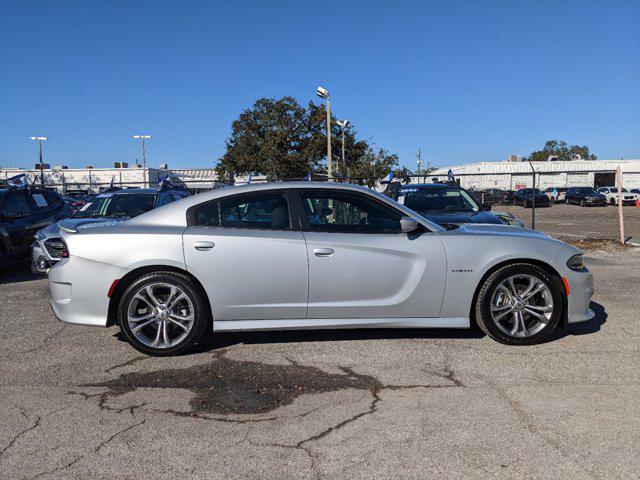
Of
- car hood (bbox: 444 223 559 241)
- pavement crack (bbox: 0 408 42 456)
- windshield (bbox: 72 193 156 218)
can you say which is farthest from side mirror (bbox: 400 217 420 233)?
windshield (bbox: 72 193 156 218)

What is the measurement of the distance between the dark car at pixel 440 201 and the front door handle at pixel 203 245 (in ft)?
16.3

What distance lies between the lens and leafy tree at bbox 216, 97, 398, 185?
38.8m

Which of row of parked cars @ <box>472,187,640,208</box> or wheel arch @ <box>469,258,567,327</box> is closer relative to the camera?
wheel arch @ <box>469,258,567,327</box>

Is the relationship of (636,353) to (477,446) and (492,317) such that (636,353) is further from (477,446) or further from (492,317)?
(477,446)

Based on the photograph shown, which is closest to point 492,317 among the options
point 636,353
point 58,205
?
point 636,353

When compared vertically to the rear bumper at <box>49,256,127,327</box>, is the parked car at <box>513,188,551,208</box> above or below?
above

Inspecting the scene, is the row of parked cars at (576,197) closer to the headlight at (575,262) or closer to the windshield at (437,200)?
the windshield at (437,200)

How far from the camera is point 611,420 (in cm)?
344

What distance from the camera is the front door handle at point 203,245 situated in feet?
15.4

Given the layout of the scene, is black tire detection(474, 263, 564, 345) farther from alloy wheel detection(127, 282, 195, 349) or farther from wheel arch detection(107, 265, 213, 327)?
alloy wheel detection(127, 282, 195, 349)

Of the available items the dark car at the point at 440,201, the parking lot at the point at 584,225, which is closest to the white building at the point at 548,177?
the parking lot at the point at 584,225

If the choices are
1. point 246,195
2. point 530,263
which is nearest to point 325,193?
point 246,195

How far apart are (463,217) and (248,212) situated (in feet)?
14.8

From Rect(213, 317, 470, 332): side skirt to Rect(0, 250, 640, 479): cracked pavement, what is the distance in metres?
0.24
